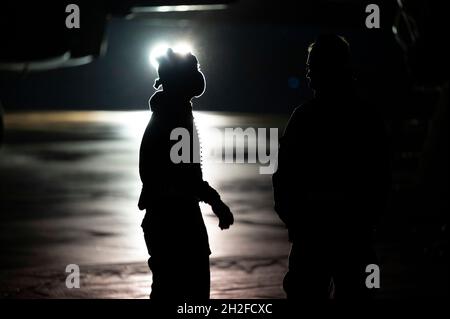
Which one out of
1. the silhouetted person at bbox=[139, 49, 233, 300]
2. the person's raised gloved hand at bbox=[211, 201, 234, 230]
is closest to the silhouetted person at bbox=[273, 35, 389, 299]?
the person's raised gloved hand at bbox=[211, 201, 234, 230]

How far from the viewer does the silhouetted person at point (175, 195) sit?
4.75 m

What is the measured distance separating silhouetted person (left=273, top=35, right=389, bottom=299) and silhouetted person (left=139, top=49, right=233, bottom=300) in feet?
1.19

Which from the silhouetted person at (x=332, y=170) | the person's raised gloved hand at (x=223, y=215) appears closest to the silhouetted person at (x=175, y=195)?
the person's raised gloved hand at (x=223, y=215)

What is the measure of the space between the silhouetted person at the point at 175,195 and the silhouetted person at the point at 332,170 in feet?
1.19

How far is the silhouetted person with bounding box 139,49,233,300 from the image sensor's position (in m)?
4.75

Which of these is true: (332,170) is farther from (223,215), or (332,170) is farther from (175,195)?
(175,195)

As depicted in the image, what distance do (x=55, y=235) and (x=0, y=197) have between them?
4.66 m

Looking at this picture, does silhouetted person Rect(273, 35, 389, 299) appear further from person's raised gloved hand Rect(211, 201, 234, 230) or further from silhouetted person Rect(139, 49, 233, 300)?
silhouetted person Rect(139, 49, 233, 300)

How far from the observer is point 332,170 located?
185 inches

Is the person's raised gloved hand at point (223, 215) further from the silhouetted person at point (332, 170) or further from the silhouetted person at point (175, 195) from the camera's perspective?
the silhouetted person at point (332, 170)

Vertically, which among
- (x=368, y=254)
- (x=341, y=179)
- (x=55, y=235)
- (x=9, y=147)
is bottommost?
(x=9, y=147)
